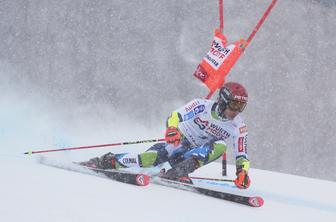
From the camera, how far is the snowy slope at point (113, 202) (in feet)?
9.87

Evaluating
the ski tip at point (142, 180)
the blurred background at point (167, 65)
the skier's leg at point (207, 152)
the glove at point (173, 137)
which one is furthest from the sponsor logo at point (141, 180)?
the blurred background at point (167, 65)

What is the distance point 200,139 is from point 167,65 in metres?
6.95

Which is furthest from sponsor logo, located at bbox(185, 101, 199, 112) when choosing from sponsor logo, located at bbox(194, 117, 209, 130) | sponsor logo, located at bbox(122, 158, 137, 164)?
sponsor logo, located at bbox(122, 158, 137, 164)

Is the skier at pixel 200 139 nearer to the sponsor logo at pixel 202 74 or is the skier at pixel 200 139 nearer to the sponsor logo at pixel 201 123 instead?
the sponsor logo at pixel 201 123

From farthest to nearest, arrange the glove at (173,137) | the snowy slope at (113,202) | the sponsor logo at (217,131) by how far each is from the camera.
→ the sponsor logo at (217,131)
the glove at (173,137)
the snowy slope at (113,202)

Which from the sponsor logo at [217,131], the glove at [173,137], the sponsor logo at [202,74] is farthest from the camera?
the sponsor logo at [202,74]

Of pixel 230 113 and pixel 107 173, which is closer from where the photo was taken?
pixel 107 173

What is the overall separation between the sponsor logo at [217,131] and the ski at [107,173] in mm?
941

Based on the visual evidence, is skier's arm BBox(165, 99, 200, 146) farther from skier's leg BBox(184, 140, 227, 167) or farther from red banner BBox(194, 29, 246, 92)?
red banner BBox(194, 29, 246, 92)

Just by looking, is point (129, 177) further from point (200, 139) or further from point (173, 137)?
point (200, 139)

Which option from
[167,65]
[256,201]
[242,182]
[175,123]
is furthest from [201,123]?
[167,65]

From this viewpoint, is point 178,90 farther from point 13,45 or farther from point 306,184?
point 306,184

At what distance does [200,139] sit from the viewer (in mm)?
5121

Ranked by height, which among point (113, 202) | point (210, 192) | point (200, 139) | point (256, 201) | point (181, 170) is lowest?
point (113, 202)
